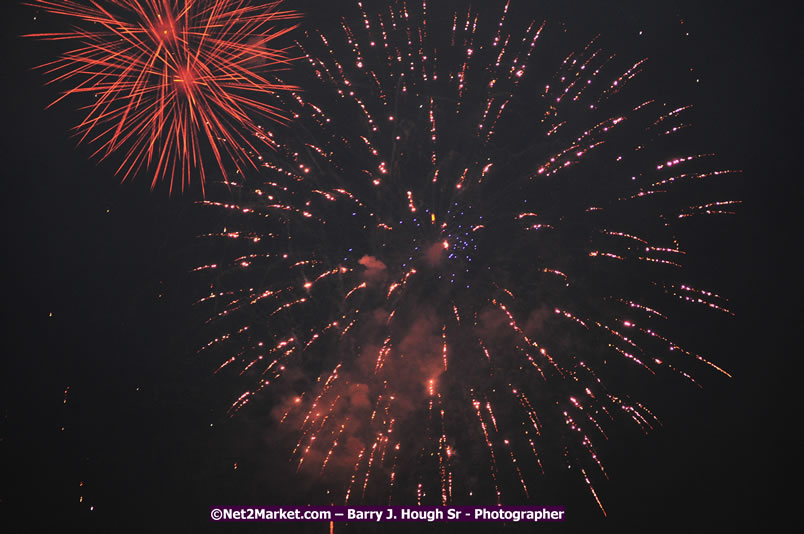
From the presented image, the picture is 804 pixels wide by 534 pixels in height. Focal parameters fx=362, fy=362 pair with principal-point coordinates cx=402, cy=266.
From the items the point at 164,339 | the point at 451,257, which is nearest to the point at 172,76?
the point at 164,339

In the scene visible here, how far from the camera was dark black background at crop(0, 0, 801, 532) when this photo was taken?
3.19m

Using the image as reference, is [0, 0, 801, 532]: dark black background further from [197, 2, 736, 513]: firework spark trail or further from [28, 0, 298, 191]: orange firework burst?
[197, 2, 736, 513]: firework spark trail

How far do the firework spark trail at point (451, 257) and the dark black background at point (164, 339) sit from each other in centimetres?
35

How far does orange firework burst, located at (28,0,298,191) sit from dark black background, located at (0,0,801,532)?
0.82 ft

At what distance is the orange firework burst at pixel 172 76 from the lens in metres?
2.63

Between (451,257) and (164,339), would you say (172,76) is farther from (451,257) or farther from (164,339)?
(451,257)

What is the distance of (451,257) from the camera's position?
3064 mm

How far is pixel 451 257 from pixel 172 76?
2496 mm

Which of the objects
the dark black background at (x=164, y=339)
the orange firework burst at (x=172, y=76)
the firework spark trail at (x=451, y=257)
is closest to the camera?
the orange firework burst at (x=172, y=76)

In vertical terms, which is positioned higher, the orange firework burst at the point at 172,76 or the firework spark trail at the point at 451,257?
the orange firework burst at the point at 172,76

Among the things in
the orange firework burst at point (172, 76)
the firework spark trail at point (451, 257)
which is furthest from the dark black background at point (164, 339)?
the firework spark trail at point (451, 257)

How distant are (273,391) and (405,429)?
1179 millimetres

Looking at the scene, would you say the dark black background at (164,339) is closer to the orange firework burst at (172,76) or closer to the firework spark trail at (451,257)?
the orange firework burst at (172,76)

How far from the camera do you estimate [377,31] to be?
3.18 metres
